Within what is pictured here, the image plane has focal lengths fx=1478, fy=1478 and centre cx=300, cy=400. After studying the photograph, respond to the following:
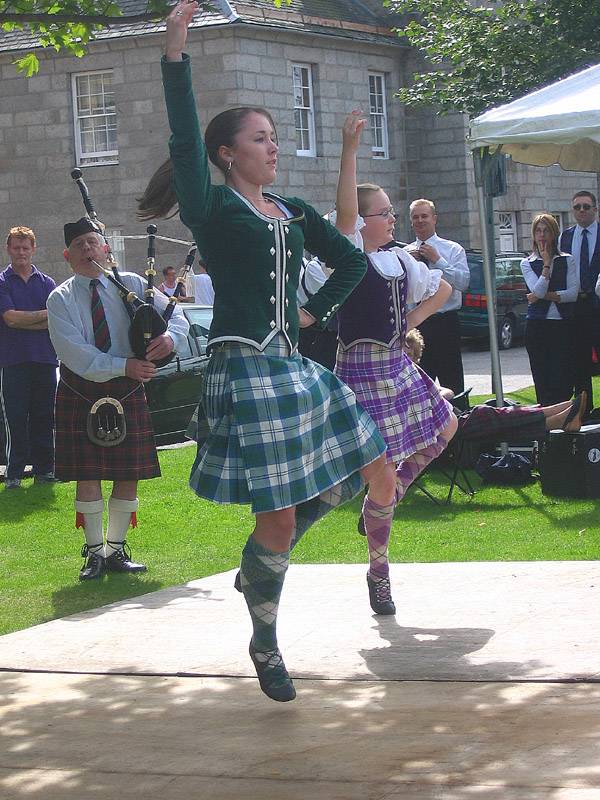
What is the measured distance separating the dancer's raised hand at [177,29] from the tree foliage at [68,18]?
1468 millimetres

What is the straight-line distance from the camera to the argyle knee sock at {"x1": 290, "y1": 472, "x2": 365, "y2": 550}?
202 inches

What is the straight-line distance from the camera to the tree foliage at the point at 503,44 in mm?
24516

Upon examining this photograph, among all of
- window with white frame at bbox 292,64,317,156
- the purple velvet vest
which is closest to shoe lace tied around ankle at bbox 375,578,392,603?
the purple velvet vest

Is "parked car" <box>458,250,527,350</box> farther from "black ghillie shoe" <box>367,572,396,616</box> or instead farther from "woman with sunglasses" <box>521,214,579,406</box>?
"black ghillie shoe" <box>367,572,396,616</box>

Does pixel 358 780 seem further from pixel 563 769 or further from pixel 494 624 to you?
pixel 494 624

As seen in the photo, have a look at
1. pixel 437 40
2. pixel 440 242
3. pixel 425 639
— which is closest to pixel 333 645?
pixel 425 639

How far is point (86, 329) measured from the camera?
25.0ft

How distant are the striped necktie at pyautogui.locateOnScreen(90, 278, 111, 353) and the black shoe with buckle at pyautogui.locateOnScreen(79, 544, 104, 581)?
1.05 m

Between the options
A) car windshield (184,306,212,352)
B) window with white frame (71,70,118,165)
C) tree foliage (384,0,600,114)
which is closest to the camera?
car windshield (184,306,212,352)

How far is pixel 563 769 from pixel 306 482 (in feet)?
4.34

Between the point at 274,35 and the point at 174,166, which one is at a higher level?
the point at 274,35

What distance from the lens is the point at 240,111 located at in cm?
503

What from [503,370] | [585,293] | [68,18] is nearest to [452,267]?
[585,293]

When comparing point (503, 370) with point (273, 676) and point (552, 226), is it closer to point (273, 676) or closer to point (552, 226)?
point (552, 226)
